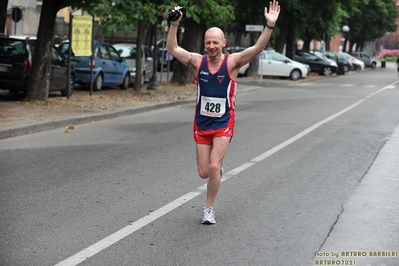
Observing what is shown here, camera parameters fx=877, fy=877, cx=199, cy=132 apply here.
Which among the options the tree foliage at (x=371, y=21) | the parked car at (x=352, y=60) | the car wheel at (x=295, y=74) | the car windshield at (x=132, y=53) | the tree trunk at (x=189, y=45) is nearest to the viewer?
the car windshield at (x=132, y=53)

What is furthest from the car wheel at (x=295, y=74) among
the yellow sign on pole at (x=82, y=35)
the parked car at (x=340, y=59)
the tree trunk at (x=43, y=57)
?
the tree trunk at (x=43, y=57)

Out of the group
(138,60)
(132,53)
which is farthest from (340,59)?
(138,60)

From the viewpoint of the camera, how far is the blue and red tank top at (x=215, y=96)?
7.75 metres

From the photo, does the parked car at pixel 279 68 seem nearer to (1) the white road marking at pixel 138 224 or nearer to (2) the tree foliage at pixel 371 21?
(1) the white road marking at pixel 138 224

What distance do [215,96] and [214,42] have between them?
0.48 metres

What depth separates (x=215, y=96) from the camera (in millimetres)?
7750

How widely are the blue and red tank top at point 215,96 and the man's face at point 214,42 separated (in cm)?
14

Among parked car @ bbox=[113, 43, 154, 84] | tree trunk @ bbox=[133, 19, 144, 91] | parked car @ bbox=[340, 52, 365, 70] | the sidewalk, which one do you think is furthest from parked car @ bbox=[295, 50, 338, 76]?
the sidewalk

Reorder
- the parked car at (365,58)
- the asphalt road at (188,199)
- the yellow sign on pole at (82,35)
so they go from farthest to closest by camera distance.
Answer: the parked car at (365,58) < the yellow sign on pole at (82,35) < the asphalt road at (188,199)

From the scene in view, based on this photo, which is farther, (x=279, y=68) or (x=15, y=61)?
(x=279, y=68)

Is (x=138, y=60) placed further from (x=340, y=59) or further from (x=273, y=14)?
(x=340, y=59)

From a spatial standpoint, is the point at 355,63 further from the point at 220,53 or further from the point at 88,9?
the point at 220,53

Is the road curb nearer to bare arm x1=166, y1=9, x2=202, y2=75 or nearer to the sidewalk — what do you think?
the sidewalk

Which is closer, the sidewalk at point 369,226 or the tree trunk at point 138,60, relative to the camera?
the sidewalk at point 369,226
